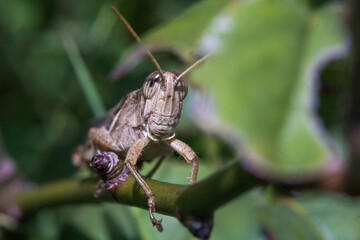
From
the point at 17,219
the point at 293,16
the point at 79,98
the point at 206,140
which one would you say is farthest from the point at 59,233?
the point at 293,16

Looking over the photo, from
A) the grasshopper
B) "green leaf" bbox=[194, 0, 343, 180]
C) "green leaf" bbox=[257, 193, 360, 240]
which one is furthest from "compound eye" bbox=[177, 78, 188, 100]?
"green leaf" bbox=[257, 193, 360, 240]

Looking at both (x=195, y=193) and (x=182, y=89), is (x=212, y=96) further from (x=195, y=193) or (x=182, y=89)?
(x=182, y=89)

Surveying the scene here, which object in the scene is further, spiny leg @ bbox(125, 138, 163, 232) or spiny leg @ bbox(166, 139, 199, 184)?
spiny leg @ bbox(166, 139, 199, 184)

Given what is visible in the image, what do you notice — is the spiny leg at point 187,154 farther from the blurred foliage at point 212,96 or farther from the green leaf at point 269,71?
the green leaf at point 269,71

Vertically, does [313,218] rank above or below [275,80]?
below

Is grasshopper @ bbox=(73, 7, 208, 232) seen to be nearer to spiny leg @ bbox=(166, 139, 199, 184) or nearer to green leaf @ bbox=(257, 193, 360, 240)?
spiny leg @ bbox=(166, 139, 199, 184)

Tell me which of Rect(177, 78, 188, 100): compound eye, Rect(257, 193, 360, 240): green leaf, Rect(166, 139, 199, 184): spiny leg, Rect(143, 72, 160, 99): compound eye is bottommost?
Rect(257, 193, 360, 240): green leaf

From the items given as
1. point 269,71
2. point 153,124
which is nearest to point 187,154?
point 153,124

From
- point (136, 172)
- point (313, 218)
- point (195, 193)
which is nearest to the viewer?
point (195, 193)
